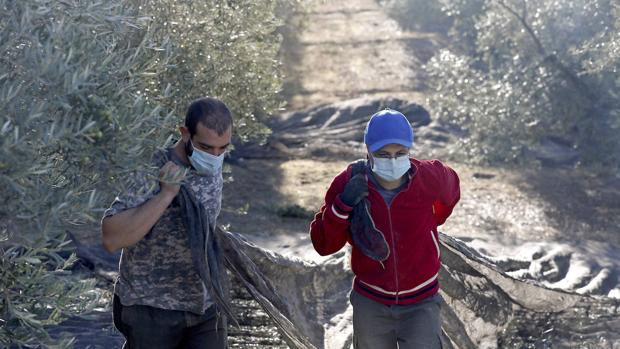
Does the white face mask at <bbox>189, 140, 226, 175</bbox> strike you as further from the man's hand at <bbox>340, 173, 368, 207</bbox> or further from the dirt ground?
the dirt ground

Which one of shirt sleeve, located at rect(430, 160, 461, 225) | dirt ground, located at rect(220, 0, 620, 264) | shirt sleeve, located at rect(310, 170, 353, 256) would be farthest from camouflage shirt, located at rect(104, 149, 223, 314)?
dirt ground, located at rect(220, 0, 620, 264)

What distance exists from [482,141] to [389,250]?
11.5m

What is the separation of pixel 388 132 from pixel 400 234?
1.56ft

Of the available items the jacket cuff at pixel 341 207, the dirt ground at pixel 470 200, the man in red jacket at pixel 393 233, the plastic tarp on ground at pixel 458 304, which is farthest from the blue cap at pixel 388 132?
the dirt ground at pixel 470 200

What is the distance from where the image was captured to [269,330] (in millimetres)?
6691

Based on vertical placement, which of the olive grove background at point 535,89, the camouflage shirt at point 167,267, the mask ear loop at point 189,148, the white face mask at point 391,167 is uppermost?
the mask ear loop at point 189,148

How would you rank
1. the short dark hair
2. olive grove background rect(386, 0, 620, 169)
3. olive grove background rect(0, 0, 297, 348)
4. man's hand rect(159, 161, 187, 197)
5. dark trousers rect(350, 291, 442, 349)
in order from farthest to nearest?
olive grove background rect(386, 0, 620, 169) < dark trousers rect(350, 291, 442, 349) < the short dark hair < man's hand rect(159, 161, 187, 197) < olive grove background rect(0, 0, 297, 348)

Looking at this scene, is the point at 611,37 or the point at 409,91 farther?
the point at 409,91

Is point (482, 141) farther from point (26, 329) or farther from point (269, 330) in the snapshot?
point (26, 329)

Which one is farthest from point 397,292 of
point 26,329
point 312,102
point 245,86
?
point 312,102

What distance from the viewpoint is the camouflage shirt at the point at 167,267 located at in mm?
3932

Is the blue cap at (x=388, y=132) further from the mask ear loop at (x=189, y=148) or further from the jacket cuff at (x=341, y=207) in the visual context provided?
the mask ear loop at (x=189, y=148)

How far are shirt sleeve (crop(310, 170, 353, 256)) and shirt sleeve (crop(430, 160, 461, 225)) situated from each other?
45cm

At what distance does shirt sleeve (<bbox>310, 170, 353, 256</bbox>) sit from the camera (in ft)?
14.1
